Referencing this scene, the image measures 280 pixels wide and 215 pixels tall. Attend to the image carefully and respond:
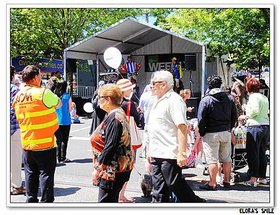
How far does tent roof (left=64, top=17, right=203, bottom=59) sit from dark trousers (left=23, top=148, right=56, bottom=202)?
9385 millimetres

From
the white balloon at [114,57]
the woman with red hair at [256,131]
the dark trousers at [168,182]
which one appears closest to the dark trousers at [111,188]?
the dark trousers at [168,182]

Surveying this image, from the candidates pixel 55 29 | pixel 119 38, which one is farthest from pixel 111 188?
pixel 55 29

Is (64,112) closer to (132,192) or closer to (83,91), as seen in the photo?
(132,192)

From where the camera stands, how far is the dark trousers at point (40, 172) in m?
3.89

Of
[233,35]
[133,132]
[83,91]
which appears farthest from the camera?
[83,91]

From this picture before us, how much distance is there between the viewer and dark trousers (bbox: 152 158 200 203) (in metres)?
3.78

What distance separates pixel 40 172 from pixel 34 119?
0.56 meters

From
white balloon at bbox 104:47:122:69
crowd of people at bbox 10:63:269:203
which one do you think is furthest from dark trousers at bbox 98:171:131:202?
white balloon at bbox 104:47:122:69

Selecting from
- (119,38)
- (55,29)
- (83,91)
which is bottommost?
(83,91)

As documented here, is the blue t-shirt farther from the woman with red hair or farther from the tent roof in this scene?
the tent roof

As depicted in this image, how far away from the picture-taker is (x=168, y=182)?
379 cm

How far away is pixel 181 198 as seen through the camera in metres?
3.95

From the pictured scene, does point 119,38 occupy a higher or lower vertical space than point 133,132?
higher

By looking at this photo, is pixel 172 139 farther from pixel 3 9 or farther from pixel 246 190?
pixel 3 9
